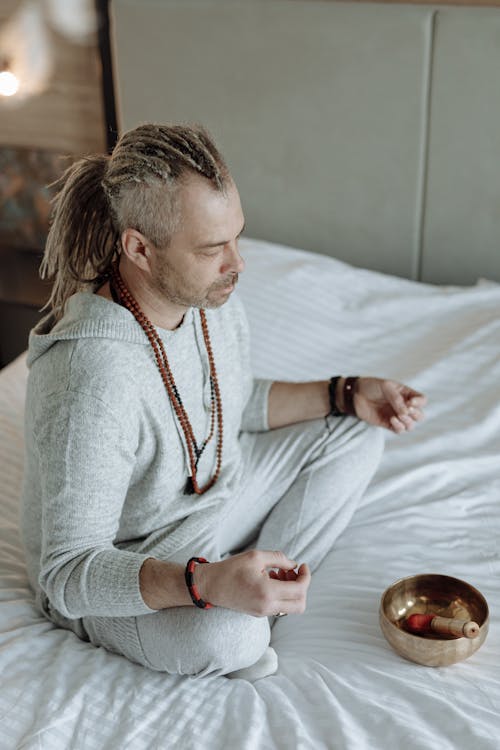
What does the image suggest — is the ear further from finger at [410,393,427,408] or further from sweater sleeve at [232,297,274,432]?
finger at [410,393,427,408]

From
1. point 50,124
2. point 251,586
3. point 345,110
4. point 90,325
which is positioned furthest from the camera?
point 50,124

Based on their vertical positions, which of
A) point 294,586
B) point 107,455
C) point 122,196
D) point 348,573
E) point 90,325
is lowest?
point 348,573

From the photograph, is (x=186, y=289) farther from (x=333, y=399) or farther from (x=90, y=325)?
(x=333, y=399)

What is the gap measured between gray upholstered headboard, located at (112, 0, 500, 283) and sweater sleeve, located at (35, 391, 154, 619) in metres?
1.04

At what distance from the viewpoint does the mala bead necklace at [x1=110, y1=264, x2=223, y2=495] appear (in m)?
1.17

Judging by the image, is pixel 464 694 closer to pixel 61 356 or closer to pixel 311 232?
pixel 61 356

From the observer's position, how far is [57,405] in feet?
3.48

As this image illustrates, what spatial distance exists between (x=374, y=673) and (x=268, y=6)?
53.6 inches

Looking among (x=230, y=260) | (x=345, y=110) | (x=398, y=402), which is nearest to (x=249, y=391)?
(x=398, y=402)

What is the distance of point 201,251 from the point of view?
1130mm

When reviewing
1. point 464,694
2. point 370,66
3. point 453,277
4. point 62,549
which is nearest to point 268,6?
point 370,66

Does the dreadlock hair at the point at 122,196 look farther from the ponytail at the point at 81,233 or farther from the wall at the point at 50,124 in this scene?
the wall at the point at 50,124

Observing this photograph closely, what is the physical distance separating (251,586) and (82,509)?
0.72ft

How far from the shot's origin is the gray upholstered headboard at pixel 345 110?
175 centimetres
